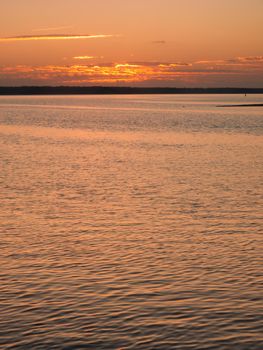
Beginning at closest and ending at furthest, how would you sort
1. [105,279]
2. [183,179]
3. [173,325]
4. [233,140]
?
[173,325], [105,279], [183,179], [233,140]

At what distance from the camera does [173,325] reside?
14.8 metres

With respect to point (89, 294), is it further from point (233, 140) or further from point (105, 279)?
point (233, 140)

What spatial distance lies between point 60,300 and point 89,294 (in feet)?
2.99

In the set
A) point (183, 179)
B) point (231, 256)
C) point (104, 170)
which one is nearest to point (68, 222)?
point (231, 256)

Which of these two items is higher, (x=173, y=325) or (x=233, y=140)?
(x=173, y=325)

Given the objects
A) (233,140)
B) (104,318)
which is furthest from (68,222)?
(233,140)

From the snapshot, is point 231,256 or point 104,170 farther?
point 104,170

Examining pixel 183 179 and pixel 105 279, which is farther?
pixel 183 179

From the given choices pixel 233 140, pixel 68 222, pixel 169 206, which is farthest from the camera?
pixel 233 140

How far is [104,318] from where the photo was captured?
15.3m

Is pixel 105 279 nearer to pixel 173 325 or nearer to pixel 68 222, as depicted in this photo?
pixel 173 325

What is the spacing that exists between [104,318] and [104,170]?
32.9 m

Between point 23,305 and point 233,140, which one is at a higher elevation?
point 23,305

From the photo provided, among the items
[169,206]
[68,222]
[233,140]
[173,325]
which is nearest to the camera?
[173,325]
